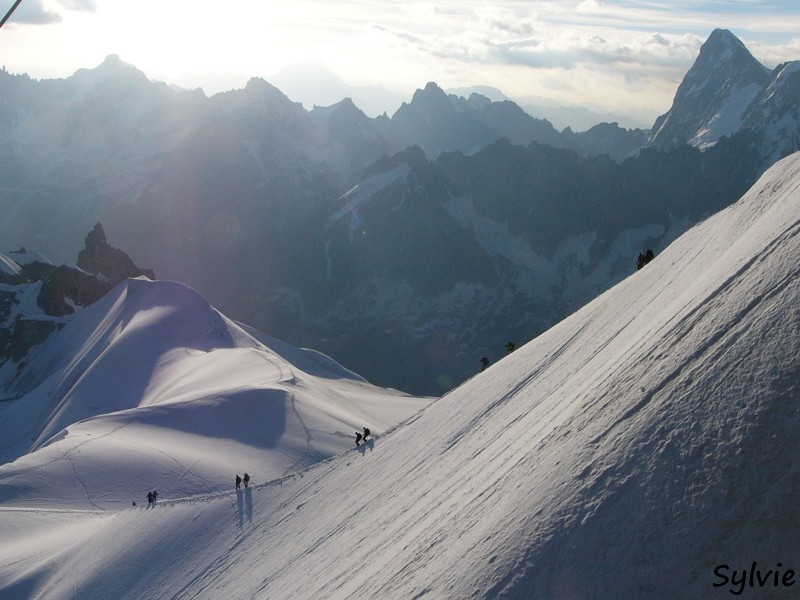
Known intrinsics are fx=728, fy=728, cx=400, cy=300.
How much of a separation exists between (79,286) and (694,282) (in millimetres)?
112660

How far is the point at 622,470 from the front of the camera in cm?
1177

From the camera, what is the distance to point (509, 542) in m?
12.0

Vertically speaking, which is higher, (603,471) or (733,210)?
(733,210)

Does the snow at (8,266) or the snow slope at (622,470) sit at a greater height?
the snow at (8,266)

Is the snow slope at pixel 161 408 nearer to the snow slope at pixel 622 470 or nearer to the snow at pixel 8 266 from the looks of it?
the snow slope at pixel 622 470

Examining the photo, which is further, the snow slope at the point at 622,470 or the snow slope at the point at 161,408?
the snow slope at the point at 161,408

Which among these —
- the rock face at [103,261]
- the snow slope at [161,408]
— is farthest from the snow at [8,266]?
the snow slope at [161,408]

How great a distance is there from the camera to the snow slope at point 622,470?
10547mm

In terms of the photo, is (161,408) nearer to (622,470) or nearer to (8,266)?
(622,470)

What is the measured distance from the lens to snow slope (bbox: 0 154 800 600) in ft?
34.6

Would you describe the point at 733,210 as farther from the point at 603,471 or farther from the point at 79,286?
the point at 79,286

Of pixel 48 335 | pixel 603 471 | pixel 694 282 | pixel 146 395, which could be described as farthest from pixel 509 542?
pixel 48 335

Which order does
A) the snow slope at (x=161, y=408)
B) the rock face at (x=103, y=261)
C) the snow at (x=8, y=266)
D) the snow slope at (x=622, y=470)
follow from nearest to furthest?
the snow slope at (x=622, y=470), the snow slope at (x=161, y=408), the snow at (x=8, y=266), the rock face at (x=103, y=261)

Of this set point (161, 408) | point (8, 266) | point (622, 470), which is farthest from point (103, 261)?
point (622, 470)
